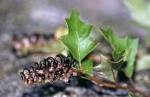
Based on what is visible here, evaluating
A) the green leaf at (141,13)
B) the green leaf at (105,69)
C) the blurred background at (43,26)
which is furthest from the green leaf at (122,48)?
the green leaf at (141,13)

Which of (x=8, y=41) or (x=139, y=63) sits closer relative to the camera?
(x=139, y=63)

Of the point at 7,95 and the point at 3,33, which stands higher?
the point at 3,33

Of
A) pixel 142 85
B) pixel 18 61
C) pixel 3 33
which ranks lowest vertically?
pixel 142 85

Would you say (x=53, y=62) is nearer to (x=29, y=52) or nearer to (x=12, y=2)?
(x=29, y=52)

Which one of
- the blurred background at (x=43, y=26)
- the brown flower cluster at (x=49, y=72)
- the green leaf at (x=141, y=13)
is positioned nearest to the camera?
the brown flower cluster at (x=49, y=72)

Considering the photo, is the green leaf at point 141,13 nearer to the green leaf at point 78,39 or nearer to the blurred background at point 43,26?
the blurred background at point 43,26

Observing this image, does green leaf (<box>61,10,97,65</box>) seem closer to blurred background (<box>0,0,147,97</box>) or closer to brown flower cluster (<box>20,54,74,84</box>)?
brown flower cluster (<box>20,54,74,84</box>)

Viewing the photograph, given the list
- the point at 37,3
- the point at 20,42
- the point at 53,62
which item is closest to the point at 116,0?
the point at 37,3

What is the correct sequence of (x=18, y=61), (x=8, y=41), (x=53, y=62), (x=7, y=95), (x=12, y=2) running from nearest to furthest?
(x=53, y=62)
(x=7, y=95)
(x=18, y=61)
(x=8, y=41)
(x=12, y=2)
